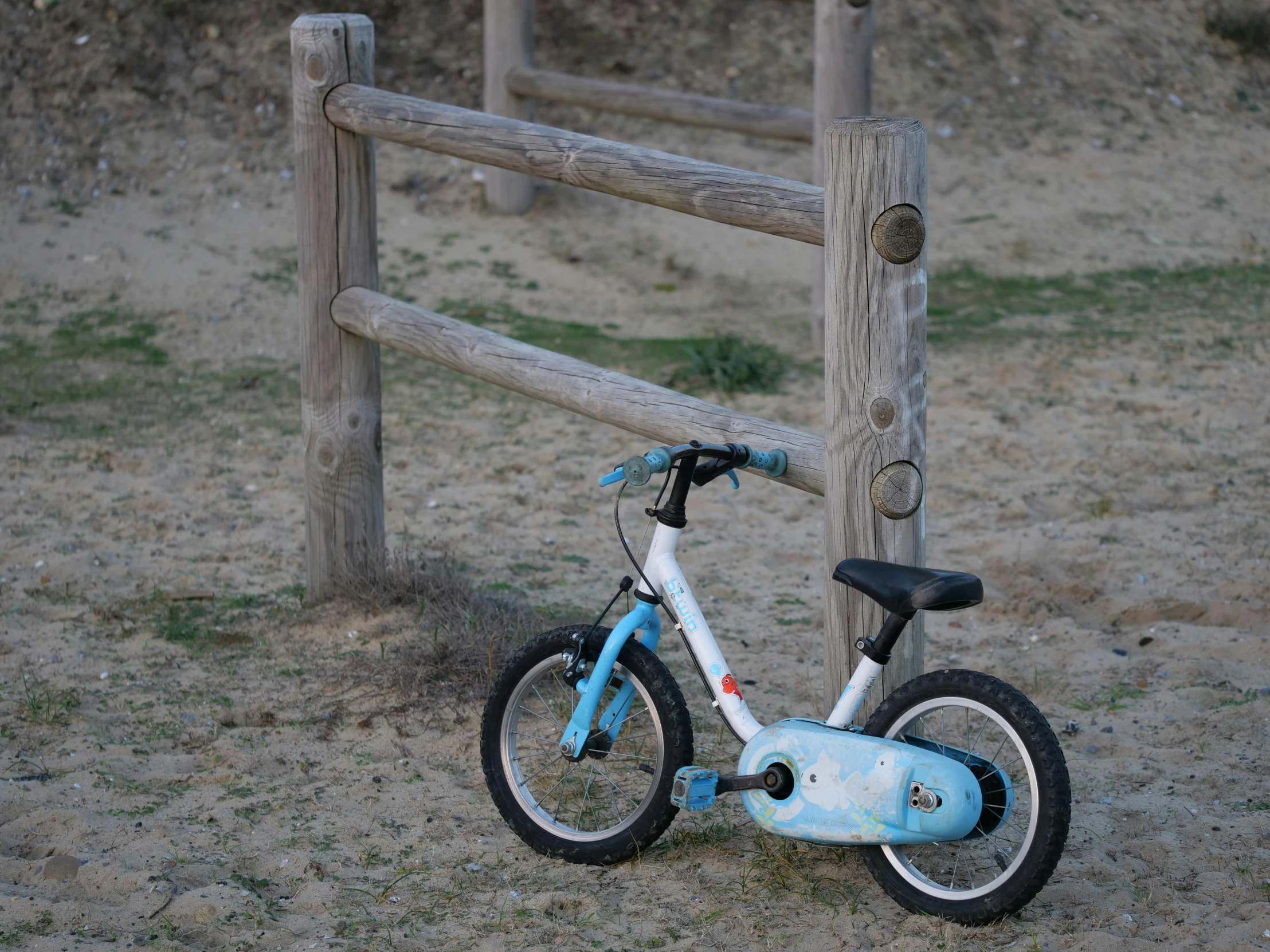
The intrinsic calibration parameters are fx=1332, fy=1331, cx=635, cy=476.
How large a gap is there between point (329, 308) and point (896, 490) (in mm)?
1900

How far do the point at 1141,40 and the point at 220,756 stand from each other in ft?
30.7

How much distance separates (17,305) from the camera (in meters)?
6.61

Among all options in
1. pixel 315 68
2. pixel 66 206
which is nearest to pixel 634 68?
pixel 66 206

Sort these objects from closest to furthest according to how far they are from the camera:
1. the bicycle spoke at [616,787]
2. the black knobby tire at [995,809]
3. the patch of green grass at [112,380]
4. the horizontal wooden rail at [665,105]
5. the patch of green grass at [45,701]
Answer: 1. the black knobby tire at [995,809]
2. the bicycle spoke at [616,787]
3. the patch of green grass at [45,701]
4. the patch of green grass at [112,380]
5. the horizontal wooden rail at [665,105]

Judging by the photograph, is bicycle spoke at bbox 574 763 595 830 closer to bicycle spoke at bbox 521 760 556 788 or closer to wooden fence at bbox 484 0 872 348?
bicycle spoke at bbox 521 760 556 788

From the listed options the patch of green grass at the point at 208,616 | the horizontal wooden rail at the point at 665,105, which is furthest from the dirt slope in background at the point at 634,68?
the patch of green grass at the point at 208,616

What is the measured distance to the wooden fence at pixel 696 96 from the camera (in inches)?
244

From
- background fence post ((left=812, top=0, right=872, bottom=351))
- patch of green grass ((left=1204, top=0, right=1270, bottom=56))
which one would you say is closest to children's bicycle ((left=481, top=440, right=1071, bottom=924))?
background fence post ((left=812, top=0, right=872, bottom=351))

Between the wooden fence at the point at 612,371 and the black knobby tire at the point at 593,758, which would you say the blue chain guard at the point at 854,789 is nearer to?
the black knobby tire at the point at 593,758

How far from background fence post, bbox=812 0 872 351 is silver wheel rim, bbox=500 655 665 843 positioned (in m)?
3.67

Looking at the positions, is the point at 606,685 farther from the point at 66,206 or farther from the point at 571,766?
the point at 66,206

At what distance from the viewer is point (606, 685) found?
269 centimetres

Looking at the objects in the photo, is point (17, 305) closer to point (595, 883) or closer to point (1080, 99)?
point (595, 883)

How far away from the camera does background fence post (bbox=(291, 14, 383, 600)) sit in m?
3.66
